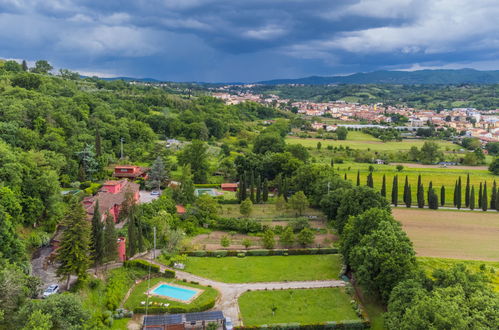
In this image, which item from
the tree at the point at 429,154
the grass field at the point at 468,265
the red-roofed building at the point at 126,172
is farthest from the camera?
the tree at the point at 429,154

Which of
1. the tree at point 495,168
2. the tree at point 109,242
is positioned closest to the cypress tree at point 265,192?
the tree at point 109,242

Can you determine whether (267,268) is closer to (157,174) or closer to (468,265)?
(468,265)

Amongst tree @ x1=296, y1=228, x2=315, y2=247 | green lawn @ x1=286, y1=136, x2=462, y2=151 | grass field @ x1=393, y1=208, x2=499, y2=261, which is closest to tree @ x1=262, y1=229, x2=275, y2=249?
tree @ x1=296, y1=228, x2=315, y2=247

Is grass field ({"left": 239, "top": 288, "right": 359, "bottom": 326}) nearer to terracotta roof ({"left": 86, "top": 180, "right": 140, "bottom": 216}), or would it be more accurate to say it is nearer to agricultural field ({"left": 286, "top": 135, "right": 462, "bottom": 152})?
terracotta roof ({"left": 86, "top": 180, "right": 140, "bottom": 216})

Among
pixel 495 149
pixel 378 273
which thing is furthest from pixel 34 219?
pixel 495 149

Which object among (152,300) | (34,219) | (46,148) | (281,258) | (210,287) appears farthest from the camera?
(46,148)

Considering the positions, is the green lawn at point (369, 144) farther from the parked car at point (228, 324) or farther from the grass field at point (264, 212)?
the parked car at point (228, 324)

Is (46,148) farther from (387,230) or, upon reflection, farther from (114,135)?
(387,230)
